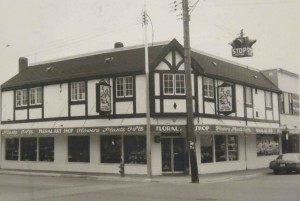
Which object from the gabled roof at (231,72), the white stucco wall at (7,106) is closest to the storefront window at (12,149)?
the white stucco wall at (7,106)

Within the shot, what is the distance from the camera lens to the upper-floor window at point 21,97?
33.7m

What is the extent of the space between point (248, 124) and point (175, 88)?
8462mm

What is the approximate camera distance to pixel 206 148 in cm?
2912

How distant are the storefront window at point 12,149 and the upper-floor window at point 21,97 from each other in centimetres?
285

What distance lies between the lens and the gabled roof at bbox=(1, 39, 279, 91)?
27797 mm

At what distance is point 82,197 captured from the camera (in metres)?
16.0

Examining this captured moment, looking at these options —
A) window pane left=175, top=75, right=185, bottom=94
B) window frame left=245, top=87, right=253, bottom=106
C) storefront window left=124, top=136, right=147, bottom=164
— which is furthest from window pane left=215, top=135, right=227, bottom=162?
storefront window left=124, top=136, right=147, bottom=164

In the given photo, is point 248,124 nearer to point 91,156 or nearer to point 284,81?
point 284,81

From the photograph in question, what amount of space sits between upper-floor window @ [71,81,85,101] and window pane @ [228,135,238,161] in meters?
10.6

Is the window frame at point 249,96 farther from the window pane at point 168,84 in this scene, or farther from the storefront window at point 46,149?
the storefront window at point 46,149

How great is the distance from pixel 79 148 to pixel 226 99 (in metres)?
10.2

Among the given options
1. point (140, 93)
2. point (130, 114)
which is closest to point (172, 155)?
point (130, 114)

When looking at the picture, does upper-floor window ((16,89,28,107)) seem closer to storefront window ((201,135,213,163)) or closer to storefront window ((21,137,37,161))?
storefront window ((21,137,37,161))

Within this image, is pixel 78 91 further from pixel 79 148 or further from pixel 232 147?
pixel 232 147
